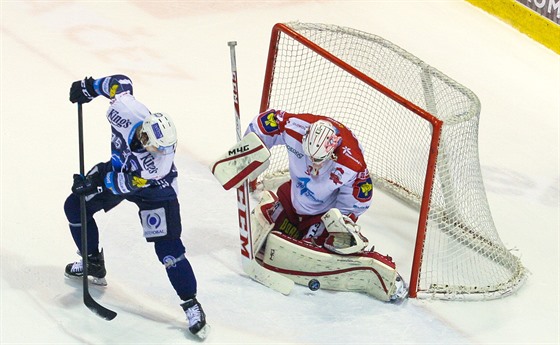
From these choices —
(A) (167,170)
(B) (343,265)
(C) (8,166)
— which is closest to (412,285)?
(B) (343,265)

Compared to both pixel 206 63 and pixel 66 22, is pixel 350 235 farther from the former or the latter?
pixel 66 22

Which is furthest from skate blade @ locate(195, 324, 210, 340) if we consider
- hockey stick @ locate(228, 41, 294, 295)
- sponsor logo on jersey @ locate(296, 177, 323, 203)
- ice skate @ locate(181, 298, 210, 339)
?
sponsor logo on jersey @ locate(296, 177, 323, 203)

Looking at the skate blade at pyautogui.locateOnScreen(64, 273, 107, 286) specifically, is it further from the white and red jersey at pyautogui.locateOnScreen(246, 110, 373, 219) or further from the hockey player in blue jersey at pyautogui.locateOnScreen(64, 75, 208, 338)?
the white and red jersey at pyautogui.locateOnScreen(246, 110, 373, 219)

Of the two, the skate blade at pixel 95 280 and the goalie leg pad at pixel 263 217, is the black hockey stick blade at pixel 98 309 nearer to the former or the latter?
the skate blade at pixel 95 280

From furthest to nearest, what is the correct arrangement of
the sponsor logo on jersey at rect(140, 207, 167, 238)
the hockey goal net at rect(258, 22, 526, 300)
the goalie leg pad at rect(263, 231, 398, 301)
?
the hockey goal net at rect(258, 22, 526, 300) → the goalie leg pad at rect(263, 231, 398, 301) → the sponsor logo on jersey at rect(140, 207, 167, 238)

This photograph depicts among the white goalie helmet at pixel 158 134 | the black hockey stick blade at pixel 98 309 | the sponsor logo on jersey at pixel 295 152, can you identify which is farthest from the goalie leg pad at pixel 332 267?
the white goalie helmet at pixel 158 134

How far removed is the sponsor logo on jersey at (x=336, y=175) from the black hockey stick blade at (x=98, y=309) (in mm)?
1121

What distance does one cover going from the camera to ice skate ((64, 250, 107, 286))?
5.30 metres

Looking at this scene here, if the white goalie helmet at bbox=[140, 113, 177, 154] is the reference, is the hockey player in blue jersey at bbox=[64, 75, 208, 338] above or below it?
below

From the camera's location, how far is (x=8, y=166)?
20.4 feet

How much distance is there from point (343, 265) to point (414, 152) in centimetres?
93

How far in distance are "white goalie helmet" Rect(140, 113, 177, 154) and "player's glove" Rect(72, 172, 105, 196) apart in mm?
272

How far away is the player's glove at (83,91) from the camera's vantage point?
5.14 metres

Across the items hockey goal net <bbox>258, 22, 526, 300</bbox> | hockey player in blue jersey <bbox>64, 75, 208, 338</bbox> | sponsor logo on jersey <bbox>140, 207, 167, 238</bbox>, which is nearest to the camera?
hockey player in blue jersey <bbox>64, 75, 208, 338</bbox>
